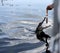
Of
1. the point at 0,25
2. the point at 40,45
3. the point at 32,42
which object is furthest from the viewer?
the point at 0,25

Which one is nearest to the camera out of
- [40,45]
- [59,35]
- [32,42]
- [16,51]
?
[59,35]

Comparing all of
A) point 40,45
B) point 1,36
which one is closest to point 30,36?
point 1,36

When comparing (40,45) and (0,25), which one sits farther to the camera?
(0,25)

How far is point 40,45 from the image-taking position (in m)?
12.3

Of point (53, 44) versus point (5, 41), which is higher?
point (53, 44)

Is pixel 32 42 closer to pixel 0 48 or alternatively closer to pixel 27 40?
pixel 27 40

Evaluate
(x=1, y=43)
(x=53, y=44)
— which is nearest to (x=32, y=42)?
(x=1, y=43)

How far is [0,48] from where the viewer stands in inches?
465

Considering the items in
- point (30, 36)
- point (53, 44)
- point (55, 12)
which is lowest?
point (30, 36)

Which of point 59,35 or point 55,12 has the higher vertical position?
point 55,12

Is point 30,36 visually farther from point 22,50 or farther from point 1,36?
point 22,50

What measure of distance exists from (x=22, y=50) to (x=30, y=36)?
3788 millimetres

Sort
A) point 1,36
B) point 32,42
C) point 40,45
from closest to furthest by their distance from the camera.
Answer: point 40,45, point 32,42, point 1,36

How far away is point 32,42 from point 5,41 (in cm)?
153
